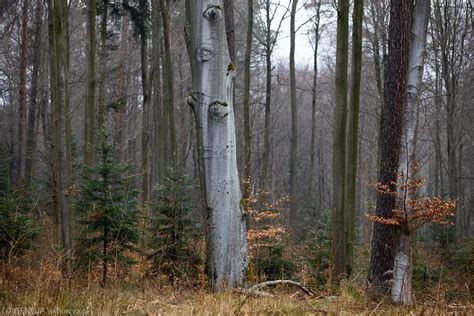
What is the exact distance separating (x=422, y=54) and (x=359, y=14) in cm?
419

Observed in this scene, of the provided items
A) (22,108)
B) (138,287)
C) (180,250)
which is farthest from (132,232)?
(22,108)

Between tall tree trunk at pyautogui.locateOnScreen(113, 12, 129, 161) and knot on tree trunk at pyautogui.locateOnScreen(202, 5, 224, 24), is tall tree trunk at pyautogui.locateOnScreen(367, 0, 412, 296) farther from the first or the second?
tall tree trunk at pyautogui.locateOnScreen(113, 12, 129, 161)

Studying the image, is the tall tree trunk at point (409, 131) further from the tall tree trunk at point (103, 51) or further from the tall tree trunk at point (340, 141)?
the tall tree trunk at point (103, 51)

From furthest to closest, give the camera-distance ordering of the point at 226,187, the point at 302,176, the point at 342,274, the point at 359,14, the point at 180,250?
the point at 302,176
the point at 359,14
the point at 342,274
the point at 180,250
the point at 226,187

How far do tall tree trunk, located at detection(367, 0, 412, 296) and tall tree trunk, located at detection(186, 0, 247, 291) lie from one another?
101 inches

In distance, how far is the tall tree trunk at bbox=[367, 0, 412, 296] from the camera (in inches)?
248

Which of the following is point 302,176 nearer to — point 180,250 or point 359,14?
point 359,14

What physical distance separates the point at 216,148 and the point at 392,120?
3.09 meters

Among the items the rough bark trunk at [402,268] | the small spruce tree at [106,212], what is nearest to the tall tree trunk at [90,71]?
the small spruce tree at [106,212]

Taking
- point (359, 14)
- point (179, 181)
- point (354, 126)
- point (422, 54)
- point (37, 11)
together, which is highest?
point (37, 11)

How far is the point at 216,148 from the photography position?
16.1ft

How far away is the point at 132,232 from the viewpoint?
754cm

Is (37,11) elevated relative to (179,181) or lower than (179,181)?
elevated

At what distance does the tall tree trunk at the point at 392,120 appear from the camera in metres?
6.30
